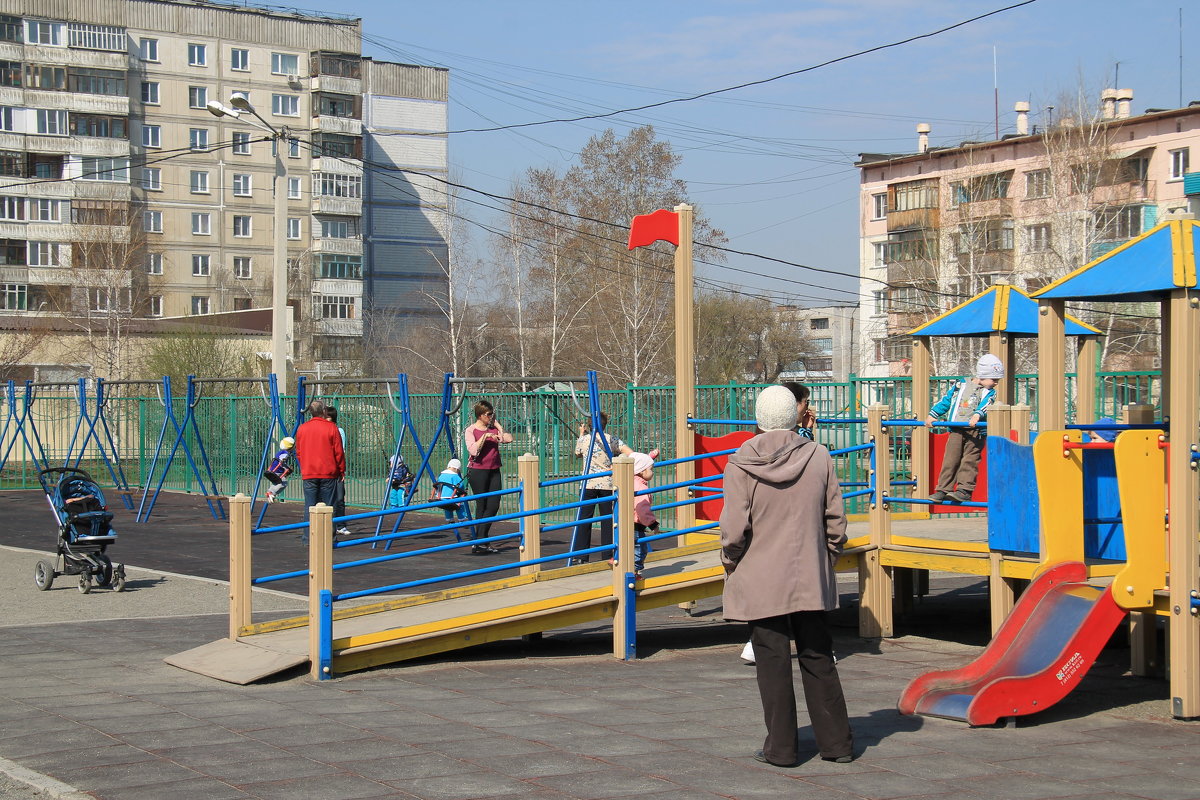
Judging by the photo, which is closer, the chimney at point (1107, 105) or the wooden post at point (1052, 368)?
the wooden post at point (1052, 368)

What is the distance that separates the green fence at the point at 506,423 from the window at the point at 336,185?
38.0 meters

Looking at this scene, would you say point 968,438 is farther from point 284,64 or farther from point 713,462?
point 284,64

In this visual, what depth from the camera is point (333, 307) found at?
68750 mm

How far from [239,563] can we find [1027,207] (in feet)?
142

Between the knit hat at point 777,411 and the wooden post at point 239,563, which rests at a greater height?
the knit hat at point 777,411

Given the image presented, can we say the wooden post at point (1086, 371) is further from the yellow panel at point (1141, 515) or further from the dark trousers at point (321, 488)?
the dark trousers at point (321, 488)

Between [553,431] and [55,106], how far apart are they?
51.8 metres

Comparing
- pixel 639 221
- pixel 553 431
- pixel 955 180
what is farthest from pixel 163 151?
pixel 639 221

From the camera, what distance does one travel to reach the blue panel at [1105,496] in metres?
7.91

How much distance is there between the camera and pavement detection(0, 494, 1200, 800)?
5.61 m

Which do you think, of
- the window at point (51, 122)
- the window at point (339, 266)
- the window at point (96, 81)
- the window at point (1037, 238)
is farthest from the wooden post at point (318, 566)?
the window at point (339, 266)

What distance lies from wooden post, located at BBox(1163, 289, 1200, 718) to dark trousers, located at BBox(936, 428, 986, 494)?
3.42 meters

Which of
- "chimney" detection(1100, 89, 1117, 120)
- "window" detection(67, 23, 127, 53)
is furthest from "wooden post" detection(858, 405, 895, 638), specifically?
"window" detection(67, 23, 127, 53)

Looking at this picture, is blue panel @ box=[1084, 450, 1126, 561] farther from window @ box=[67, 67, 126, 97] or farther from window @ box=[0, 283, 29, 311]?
window @ box=[67, 67, 126, 97]
